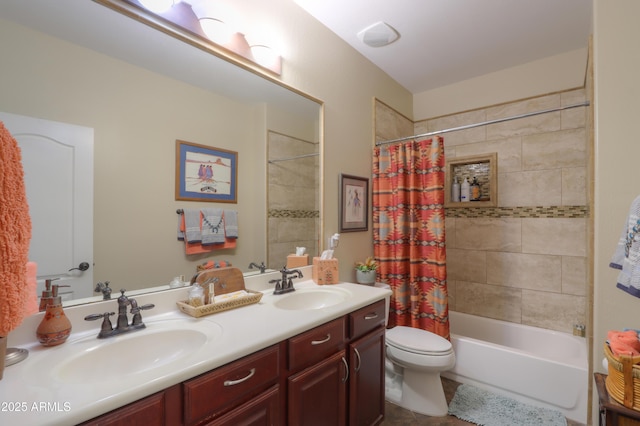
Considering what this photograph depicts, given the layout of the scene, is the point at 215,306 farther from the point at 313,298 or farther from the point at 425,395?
the point at 425,395

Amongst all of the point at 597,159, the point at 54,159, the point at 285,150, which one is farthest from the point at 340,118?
the point at 54,159

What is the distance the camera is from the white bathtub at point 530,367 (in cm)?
192

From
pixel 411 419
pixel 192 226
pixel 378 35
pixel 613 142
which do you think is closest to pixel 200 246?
pixel 192 226

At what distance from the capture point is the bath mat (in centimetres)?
188

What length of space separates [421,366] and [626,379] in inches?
39.3

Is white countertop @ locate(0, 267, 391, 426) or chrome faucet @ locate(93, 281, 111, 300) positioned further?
chrome faucet @ locate(93, 281, 111, 300)

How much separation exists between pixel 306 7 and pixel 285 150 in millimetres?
972

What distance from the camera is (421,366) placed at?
192cm

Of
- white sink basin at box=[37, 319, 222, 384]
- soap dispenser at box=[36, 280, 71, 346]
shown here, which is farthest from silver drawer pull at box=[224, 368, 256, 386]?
soap dispenser at box=[36, 280, 71, 346]

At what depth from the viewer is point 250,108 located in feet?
5.51

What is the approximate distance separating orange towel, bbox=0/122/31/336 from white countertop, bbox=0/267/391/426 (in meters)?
0.16

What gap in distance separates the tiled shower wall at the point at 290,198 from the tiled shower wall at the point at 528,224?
3.65ft

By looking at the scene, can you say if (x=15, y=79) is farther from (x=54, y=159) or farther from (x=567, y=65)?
(x=567, y=65)

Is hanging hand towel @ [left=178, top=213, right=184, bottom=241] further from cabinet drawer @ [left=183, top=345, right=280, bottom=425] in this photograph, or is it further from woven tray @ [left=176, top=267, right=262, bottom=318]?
cabinet drawer @ [left=183, top=345, right=280, bottom=425]
